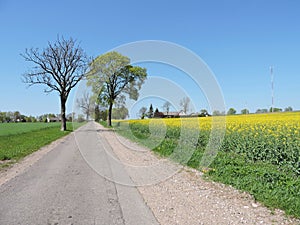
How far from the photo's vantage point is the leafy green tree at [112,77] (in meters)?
31.5

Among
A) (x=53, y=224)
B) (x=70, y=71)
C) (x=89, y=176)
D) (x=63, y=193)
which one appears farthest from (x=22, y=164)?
(x=70, y=71)

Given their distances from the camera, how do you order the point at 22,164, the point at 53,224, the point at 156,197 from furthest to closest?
the point at 22,164
the point at 156,197
the point at 53,224

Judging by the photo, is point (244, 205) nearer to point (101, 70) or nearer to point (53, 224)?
point (53, 224)

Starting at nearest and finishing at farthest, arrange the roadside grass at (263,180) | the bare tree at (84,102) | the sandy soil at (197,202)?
the sandy soil at (197,202)
the roadside grass at (263,180)
the bare tree at (84,102)

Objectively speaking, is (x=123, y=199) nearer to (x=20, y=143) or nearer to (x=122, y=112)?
(x=20, y=143)

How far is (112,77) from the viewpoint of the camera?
35.8m

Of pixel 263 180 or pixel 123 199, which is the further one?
pixel 263 180

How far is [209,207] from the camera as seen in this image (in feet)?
15.1

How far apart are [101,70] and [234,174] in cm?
2840

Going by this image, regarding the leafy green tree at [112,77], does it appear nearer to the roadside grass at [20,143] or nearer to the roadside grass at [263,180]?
the roadside grass at [20,143]

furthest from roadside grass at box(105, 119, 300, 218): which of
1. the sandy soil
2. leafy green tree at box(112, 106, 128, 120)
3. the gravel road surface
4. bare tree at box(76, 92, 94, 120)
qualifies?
leafy green tree at box(112, 106, 128, 120)

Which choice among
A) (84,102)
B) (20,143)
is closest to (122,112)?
(84,102)

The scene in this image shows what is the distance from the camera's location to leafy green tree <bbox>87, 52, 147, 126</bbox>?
103 ft

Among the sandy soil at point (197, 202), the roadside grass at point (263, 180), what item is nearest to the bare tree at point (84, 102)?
the sandy soil at point (197, 202)
